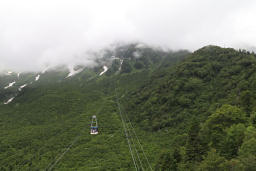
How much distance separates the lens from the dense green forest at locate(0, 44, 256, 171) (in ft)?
127

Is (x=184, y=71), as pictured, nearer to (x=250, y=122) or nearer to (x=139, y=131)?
(x=139, y=131)

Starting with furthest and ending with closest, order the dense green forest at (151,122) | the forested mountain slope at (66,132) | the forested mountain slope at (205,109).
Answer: the forested mountain slope at (66,132)
the dense green forest at (151,122)
the forested mountain slope at (205,109)

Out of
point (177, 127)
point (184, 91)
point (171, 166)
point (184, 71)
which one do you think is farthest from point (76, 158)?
point (184, 71)

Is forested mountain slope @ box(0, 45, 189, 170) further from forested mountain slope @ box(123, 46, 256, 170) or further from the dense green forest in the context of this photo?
forested mountain slope @ box(123, 46, 256, 170)

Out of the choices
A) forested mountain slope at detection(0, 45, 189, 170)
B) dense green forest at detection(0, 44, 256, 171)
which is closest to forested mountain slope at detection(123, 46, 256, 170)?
dense green forest at detection(0, 44, 256, 171)

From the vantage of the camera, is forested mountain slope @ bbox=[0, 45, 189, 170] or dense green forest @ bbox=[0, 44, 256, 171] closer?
dense green forest @ bbox=[0, 44, 256, 171]

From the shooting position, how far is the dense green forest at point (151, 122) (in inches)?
1529

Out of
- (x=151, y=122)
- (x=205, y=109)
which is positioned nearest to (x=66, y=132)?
(x=151, y=122)

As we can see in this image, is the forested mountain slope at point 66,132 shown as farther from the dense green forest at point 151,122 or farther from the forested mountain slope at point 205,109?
the forested mountain slope at point 205,109

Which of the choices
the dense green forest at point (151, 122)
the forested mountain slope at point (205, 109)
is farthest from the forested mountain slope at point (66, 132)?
the forested mountain slope at point (205, 109)

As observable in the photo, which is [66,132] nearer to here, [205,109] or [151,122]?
[151,122]

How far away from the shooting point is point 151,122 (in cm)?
9762

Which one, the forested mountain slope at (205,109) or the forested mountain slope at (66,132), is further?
the forested mountain slope at (66,132)

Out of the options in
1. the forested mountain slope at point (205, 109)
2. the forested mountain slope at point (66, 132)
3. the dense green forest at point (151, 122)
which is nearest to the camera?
the forested mountain slope at point (205, 109)
